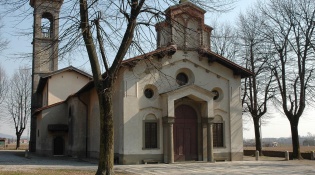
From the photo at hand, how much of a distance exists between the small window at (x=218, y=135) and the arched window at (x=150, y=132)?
4.16m

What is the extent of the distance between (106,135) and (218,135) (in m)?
13.3

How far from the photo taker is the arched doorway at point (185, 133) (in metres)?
23.7

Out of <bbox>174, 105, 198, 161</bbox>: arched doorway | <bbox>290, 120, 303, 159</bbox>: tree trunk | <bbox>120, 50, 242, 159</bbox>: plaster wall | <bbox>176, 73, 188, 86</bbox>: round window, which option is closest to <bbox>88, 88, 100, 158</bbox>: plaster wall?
<bbox>120, 50, 242, 159</bbox>: plaster wall

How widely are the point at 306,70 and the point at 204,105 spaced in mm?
9141

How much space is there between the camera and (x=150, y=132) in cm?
2308

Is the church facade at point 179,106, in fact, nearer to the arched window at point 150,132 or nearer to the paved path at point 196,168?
the arched window at point 150,132

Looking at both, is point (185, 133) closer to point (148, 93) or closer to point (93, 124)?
point (148, 93)

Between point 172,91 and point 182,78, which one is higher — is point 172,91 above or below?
below

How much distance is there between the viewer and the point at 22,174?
578 inches

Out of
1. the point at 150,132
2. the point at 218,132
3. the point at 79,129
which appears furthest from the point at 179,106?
the point at 79,129

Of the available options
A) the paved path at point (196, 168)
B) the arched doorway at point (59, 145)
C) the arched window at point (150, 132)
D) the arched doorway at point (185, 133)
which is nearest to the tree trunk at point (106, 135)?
the paved path at point (196, 168)

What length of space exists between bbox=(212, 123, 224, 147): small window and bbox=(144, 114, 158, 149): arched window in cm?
416

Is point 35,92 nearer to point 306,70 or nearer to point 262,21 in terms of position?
point 262,21

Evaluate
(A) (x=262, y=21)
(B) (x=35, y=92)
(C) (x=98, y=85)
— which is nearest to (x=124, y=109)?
(C) (x=98, y=85)
